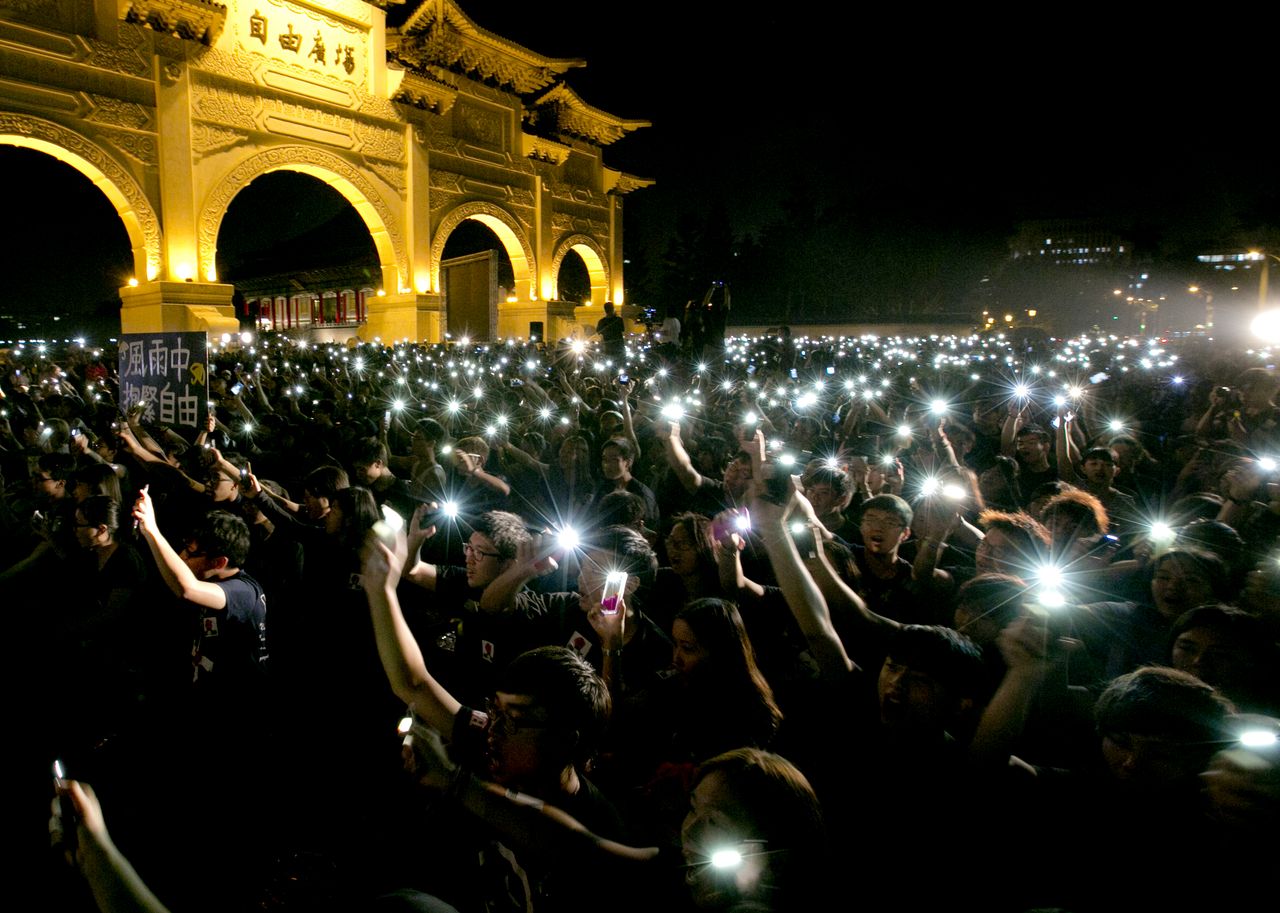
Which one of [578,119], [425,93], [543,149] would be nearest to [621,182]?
[578,119]

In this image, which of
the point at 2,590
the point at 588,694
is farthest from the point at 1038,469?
the point at 2,590

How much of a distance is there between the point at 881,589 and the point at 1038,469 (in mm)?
3531

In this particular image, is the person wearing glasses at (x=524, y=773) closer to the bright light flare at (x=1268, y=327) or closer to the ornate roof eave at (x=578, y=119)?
the ornate roof eave at (x=578, y=119)

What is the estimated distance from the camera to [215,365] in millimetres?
11570

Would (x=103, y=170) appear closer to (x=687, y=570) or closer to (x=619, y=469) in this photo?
(x=619, y=469)

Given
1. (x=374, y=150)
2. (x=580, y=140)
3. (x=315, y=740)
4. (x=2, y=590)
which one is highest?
(x=580, y=140)

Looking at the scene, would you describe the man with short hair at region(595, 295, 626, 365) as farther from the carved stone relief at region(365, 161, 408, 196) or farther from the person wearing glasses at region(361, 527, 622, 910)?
the person wearing glasses at region(361, 527, 622, 910)

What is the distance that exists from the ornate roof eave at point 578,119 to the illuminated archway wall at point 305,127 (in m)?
0.09

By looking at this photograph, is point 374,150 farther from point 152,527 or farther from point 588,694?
point 588,694

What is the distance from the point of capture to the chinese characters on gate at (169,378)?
5984 mm

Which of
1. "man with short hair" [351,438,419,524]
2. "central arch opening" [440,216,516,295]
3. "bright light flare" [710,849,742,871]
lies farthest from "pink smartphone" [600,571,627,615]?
"central arch opening" [440,216,516,295]

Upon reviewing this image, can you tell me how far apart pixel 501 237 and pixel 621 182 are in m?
7.28

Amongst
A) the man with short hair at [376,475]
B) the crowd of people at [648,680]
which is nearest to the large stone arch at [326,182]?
the crowd of people at [648,680]

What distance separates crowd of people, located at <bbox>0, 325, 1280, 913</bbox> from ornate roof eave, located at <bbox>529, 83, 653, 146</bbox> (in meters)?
26.0
